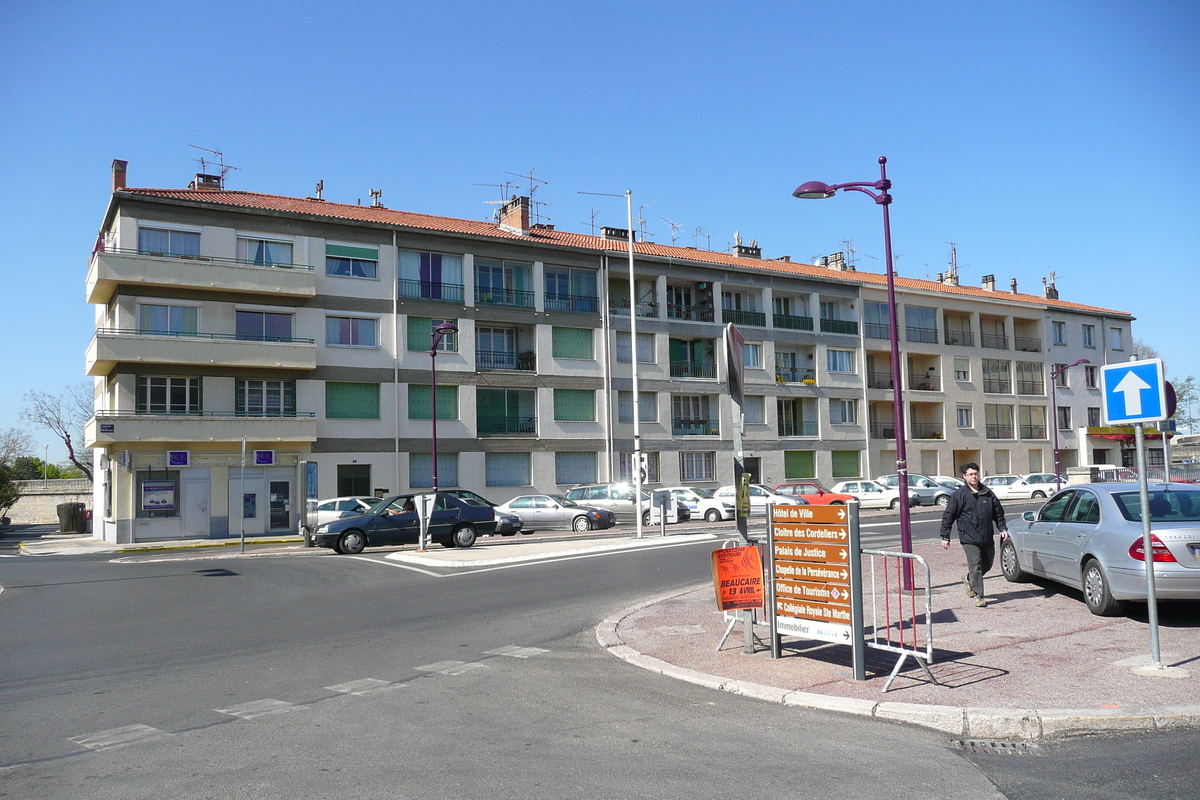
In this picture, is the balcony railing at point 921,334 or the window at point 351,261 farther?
the balcony railing at point 921,334

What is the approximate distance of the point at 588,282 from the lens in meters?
44.1

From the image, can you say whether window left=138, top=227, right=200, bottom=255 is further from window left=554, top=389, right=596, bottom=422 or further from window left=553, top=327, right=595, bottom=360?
window left=554, top=389, right=596, bottom=422

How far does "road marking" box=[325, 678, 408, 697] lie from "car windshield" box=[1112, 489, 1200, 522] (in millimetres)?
7790

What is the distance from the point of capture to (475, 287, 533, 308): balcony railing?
41156mm

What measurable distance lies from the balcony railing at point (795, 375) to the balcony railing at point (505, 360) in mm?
14410

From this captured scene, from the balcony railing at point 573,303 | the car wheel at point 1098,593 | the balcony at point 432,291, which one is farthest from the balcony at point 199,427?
the car wheel at point 1098,593

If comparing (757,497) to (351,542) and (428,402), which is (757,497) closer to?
(428,402)

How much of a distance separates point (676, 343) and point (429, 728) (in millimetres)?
40750

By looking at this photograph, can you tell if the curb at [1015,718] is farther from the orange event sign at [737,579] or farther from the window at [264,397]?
the window at [264,397]

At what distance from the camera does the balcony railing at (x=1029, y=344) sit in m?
60.0

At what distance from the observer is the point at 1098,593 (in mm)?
9977

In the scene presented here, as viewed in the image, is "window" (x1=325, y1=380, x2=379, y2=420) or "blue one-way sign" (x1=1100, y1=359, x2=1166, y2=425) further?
"window" (x1=325, y1=380, x2=379, y2=420)

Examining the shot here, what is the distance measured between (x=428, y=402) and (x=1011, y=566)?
29.8 meters

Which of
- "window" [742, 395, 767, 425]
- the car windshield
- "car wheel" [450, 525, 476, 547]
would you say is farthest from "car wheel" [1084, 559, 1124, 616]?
"window" [742, 395, 767, 425]
